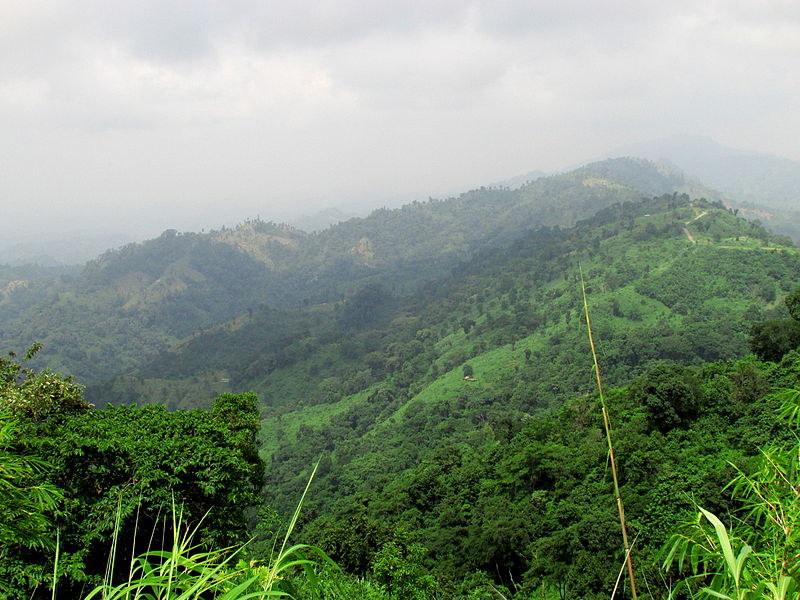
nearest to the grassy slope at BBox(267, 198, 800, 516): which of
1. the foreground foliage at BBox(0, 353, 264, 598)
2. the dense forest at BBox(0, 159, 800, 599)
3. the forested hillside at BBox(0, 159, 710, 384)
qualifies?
the dense forest at BBox(0, 159, 800, 599)

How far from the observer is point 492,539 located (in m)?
15.8

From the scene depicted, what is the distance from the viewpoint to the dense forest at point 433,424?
14.9ft

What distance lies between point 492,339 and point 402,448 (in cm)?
2700

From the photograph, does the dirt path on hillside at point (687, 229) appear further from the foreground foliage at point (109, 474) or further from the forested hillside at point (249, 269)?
the foreground foliage at point (109, 474)

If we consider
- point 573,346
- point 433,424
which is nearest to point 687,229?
point 573,346

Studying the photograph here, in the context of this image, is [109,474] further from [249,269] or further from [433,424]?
[249,269]

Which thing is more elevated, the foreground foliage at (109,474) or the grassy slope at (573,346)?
the foreground foliage at (109,474)

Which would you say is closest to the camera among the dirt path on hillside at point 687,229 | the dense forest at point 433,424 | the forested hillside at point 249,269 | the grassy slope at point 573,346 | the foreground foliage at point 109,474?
the dense forest at point 433,424

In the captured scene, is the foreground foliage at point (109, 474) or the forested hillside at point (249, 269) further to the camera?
the forested hillside at point (249, 269)

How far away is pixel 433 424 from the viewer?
1891 inches

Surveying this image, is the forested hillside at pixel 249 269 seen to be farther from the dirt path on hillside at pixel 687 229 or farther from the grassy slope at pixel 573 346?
the grassy slope at pixel 573 346

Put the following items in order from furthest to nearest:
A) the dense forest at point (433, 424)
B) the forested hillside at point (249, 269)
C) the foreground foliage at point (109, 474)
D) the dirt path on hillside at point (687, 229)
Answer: the forested hillside at point (249, 269)
the dirt path on hillside at point (687, 229)
the foreground foliage at point (109, 474)
the dense forest at point (433, 424)

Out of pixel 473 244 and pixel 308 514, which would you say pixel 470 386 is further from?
pixel 473 244

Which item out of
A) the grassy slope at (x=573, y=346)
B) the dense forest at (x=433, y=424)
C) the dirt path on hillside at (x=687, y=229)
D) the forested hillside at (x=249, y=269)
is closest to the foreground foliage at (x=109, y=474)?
the dense forest at (x=433, y=424)
